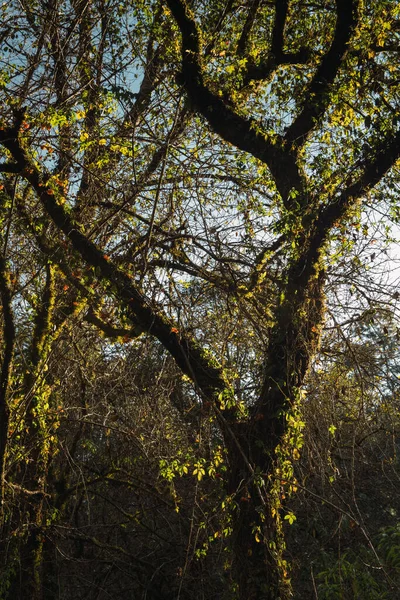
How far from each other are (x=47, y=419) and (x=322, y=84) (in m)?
3.99

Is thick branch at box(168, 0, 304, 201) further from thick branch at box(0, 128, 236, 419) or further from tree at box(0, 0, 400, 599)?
thick branch at box(0, 128, 236, 419)

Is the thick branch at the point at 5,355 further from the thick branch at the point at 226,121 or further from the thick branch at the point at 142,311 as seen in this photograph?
the thick branch at the point at 226,121

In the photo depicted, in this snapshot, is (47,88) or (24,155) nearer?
(47,88)

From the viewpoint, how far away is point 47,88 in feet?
15.3

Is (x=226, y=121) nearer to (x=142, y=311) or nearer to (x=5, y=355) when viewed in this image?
(x=142, y=311)

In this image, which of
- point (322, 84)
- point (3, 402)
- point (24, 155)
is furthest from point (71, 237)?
point (322, 84)

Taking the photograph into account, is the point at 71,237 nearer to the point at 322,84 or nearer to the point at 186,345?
the point at 186,345

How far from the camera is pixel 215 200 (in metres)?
6.18

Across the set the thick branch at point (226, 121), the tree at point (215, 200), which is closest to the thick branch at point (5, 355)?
the tree at point (215, 200)

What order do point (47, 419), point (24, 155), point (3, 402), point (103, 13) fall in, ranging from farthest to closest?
point (47, 419) < point (24, 155) < point (103, 13) < point (3, 402)

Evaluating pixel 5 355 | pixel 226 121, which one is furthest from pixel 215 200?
pixel 5 355

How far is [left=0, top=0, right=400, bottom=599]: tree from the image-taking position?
185 inches

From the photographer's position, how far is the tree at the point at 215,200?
185 inches

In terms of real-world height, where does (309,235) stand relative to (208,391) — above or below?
above
